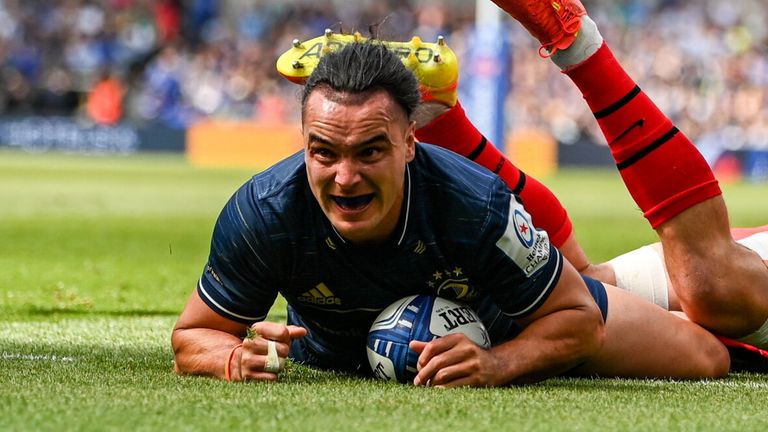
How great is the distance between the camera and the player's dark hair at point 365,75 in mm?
4062

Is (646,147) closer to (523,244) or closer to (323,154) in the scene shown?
(523,244)

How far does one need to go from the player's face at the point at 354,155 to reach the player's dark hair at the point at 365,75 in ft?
0.09

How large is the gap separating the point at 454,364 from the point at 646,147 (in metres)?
1.43

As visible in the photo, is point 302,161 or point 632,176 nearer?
point 302,161

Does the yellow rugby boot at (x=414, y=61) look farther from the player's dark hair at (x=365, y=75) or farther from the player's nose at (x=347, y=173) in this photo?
the player's nose at (x=347, y=173)

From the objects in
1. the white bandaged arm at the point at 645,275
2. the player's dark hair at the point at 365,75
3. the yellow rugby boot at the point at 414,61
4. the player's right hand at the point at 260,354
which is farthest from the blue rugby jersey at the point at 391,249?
the white bandaged arm at the point at 645,275

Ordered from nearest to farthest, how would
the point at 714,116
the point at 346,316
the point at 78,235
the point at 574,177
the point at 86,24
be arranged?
the point at 346,316 → the point at 78,235 → the point at 574,177 → the point at 714,116 → the point at 86,24

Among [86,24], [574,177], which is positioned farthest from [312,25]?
[574,177]

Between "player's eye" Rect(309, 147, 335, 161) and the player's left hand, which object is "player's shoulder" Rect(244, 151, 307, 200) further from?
the player's left hand

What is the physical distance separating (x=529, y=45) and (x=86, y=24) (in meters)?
10.0

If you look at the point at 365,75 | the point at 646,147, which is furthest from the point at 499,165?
the point at 365,75

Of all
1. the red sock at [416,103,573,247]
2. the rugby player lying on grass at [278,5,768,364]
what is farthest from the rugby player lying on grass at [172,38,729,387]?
the red sock at [416,103,573,247]

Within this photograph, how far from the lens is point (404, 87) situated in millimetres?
4141

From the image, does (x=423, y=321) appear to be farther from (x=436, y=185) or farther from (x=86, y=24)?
(x=86, y=24)
